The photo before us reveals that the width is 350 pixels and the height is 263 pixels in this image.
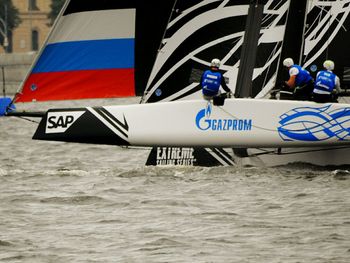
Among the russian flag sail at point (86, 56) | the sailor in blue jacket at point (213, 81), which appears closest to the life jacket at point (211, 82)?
the sailor in blue jacket at point (213, 81)

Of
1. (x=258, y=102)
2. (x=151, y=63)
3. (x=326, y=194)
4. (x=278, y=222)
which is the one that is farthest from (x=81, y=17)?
(x=278, y=222)

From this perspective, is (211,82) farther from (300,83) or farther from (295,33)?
(295,33)

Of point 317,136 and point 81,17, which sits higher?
point 81,17

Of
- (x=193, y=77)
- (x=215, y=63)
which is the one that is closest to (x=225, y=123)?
(x=215, y=63)

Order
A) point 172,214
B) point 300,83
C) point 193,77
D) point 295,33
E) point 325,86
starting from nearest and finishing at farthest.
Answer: point 172,214, point 325,86, point 300,83, point 193,77, point 295,33

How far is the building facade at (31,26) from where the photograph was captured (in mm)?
77250

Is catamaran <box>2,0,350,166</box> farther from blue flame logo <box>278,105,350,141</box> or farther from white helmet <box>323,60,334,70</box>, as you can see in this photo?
white helmet <box>323,60,334,70</box>

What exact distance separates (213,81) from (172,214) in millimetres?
3734

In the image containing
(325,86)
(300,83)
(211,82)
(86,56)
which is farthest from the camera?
(86,56)

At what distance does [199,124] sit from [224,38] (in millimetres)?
1980

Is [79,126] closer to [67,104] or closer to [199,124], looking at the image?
[199,124]

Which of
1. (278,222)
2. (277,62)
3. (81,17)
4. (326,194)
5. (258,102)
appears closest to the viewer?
(278,222)

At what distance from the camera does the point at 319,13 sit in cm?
1688

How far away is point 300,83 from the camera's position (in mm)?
15711
